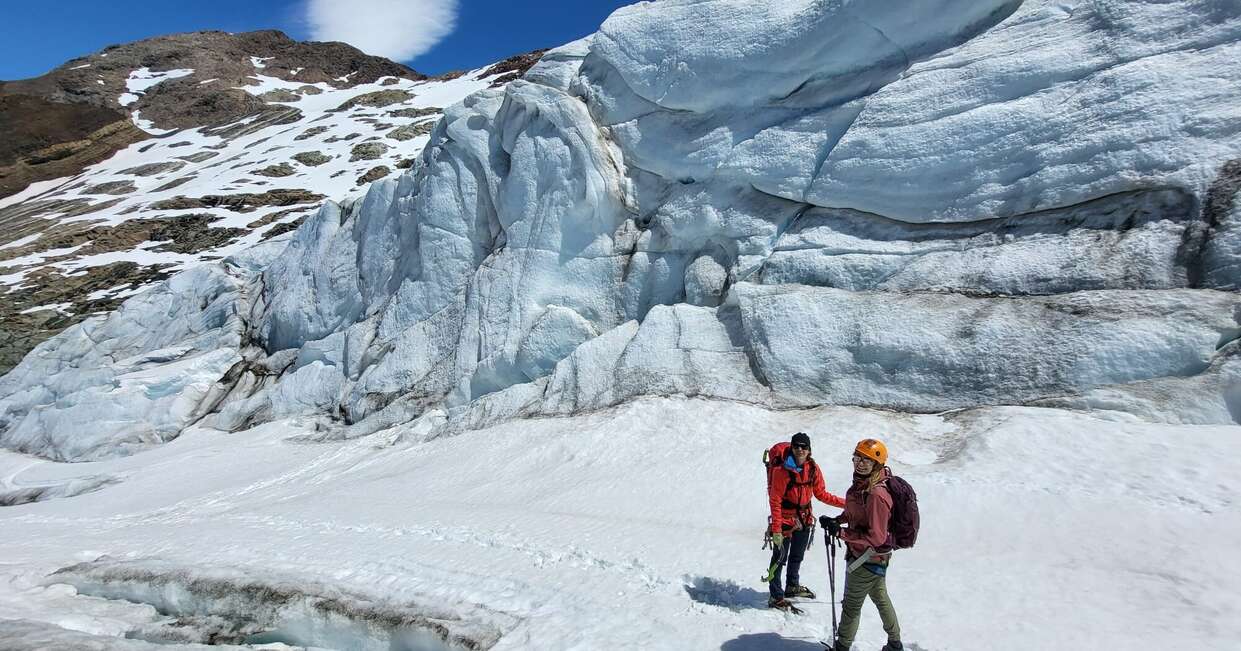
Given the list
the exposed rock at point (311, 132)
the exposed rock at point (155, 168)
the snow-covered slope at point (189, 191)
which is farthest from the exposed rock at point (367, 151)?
the exposed rock at point (155, 168)

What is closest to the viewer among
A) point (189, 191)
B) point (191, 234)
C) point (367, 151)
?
point (191, 234)

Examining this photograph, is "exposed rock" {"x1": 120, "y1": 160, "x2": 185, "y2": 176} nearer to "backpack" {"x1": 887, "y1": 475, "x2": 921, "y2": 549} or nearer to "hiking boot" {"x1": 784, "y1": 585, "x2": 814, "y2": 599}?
"hiking boot" {"x1": 784, "y1": 585, "x2": 814, "y2": 599}

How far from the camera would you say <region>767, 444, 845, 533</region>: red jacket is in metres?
6.48

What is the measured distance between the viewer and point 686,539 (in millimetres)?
8875

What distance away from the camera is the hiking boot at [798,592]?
682 centimetres

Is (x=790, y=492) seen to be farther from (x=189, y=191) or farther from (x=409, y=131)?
(x=409, y=131)

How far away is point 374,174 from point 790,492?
51.8 metres

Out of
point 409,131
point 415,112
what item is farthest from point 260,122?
point 409,131

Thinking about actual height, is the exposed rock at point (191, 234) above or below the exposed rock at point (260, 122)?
below

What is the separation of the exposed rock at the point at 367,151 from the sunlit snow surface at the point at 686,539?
152 feet

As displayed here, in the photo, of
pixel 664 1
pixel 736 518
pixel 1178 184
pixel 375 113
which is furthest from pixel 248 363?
pixel 375 113

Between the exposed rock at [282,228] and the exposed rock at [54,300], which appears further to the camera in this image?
the exposed rock at [282,228]

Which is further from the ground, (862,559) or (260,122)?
(260,122)

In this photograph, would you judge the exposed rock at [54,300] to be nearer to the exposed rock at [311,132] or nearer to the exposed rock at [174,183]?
the exposed rock at [174,183]
